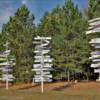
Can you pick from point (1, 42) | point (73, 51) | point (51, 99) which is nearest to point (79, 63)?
point (73, 51)

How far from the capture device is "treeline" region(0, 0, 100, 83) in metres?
64.4

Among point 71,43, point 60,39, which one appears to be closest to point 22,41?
point 60,39

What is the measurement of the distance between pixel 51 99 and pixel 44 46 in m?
18.2

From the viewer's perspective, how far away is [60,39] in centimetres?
6475

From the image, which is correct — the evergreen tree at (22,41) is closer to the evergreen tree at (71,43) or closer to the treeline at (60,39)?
the treeline at (60,39)

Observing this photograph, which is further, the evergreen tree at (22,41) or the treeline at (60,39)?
the evergreen tree at (22,41)

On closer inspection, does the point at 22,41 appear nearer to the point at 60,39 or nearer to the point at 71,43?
the point at 60,39

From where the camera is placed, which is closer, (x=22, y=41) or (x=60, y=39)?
(x=60, y=39)

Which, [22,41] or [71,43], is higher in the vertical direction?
[22,41]

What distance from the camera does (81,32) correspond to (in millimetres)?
65125

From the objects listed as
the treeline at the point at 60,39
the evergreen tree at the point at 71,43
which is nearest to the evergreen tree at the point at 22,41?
the treeline at the point at 60,39

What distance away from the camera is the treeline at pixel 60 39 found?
64.4 m

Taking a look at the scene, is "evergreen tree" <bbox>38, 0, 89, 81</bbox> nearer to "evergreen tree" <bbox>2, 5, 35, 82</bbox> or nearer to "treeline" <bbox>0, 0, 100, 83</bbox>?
"treeline" <bbox>0, 0, 100, 83</bbox>

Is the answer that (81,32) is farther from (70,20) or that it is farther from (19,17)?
(19,17)
